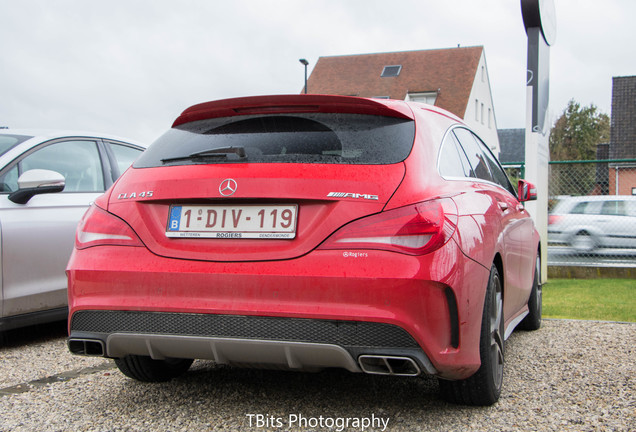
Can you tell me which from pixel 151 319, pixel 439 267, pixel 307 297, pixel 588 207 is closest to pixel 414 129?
pixel 439 267

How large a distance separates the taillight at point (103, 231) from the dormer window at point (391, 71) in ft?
146

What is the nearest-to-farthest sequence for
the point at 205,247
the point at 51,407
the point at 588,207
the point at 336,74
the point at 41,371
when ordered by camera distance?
the point at 205,247
the point at 51,407
the point at 41,371
the point at 588,207
the point at 336,74

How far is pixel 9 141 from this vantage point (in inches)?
206

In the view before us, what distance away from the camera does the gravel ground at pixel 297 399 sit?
3.16 meters

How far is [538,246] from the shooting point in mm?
5875

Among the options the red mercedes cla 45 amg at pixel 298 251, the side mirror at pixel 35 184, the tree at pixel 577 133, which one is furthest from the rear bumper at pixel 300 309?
the tree at pixel 577 133

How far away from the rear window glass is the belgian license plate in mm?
2694

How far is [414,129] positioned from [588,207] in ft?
30.3

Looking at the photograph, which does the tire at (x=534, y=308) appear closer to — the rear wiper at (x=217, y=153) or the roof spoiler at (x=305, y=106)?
the roof spoiler at (x=305, y=106)

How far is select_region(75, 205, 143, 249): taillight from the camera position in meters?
3.05

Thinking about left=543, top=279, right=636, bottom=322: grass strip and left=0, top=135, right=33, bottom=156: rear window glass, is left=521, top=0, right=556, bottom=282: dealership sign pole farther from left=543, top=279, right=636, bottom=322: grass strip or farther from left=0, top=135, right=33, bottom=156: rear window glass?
left=0, top=135, right=33, bottom=156: rear window glass

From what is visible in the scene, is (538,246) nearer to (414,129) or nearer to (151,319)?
(414,129)

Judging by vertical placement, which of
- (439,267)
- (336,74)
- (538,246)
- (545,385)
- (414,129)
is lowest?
(545,385)

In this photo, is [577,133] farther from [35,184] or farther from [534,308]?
[35,184]
